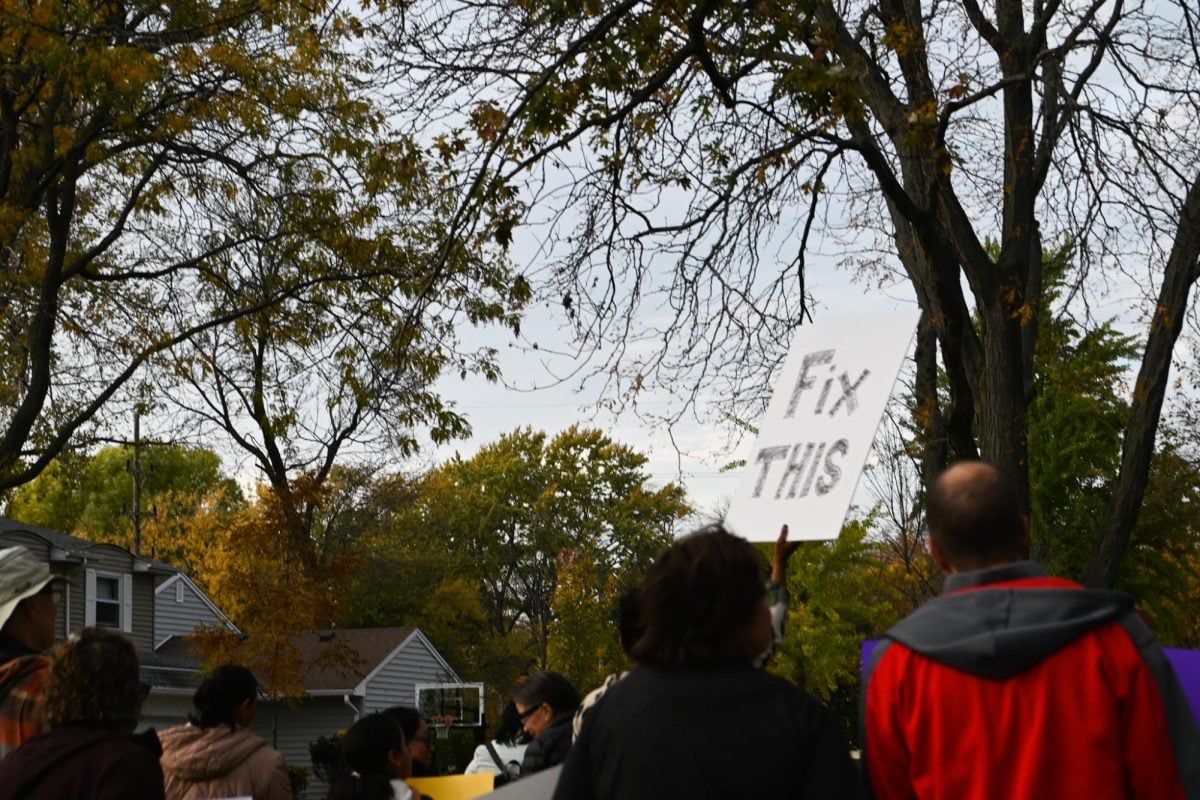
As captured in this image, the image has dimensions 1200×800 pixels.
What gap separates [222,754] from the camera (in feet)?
16.7

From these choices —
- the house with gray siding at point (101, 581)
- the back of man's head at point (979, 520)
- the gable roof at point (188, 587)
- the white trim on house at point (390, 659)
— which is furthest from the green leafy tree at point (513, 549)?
the back of man's head at point (979, 520)

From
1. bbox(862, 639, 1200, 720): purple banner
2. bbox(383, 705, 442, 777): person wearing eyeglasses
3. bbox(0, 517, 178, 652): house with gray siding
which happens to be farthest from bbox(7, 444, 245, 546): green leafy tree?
bbox(862, 639, 1200, 720): purple banner

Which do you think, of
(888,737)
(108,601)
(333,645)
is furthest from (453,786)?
(333,645)

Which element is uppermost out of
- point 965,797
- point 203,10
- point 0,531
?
point 203,10

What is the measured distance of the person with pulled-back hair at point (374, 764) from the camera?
16.4ft

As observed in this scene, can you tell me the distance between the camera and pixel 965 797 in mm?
3240

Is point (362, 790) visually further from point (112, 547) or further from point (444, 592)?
point (444, 592)

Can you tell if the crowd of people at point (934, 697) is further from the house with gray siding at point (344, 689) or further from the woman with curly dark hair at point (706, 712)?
the house with gray siding at point (344, 689)

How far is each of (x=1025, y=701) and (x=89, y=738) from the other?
2.50 m

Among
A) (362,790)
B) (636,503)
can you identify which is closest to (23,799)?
(362,790)

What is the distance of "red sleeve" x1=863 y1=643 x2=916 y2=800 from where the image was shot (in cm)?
336

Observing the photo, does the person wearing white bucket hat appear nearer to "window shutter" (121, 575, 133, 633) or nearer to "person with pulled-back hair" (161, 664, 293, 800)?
"person with pulled-back hair" (161, 664, 293, 800)

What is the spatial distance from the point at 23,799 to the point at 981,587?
260 cm

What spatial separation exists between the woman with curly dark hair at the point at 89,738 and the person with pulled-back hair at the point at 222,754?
2.85 ft
